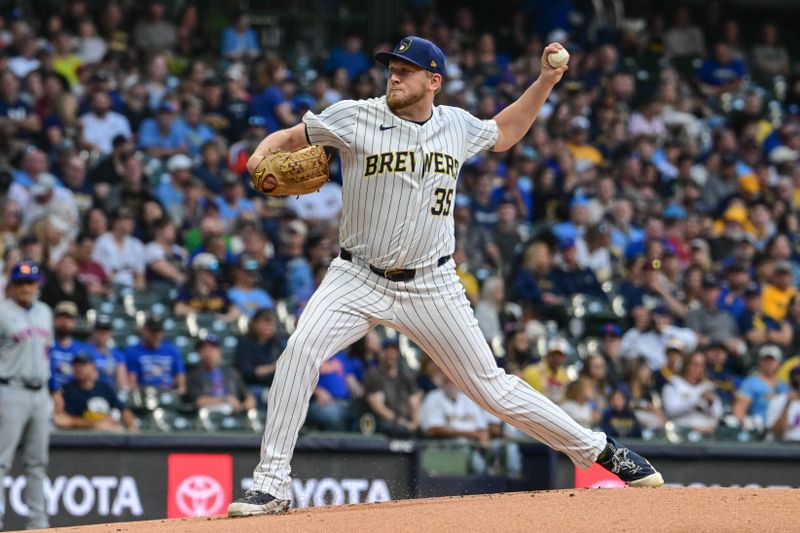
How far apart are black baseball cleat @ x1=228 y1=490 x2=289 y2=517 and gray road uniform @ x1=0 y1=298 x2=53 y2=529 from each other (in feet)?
12.1

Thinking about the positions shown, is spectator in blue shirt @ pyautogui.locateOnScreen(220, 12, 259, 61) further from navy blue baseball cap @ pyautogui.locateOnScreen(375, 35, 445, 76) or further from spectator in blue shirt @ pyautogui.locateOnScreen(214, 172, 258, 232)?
navy blue baseball cap @ pyautogui.locateOnScreen(375, 35, 445, 76)

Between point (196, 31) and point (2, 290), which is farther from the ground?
point (196, 31)

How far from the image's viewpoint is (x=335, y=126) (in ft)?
20.6

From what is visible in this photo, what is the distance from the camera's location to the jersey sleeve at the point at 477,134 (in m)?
6.63

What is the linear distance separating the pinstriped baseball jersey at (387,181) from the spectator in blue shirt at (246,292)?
20.0 feet

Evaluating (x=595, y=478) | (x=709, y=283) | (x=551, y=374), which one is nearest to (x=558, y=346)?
(x=551, y=374)

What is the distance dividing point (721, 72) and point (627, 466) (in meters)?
13.3

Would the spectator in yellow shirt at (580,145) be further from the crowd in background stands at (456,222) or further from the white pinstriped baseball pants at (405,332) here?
the white pinstriped baseball pants at (405,332)

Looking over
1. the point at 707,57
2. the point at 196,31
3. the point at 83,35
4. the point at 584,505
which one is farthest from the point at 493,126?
the point at 707,57

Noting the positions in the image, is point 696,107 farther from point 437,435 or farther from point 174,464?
point 174,464

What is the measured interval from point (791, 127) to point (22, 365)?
442 inches

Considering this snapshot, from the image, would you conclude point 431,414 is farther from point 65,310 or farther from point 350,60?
point 350,60

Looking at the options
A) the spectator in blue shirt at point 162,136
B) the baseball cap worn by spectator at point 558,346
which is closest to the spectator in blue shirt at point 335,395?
the baseball cap worn by spectator at point 558,346

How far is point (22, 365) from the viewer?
31.9 ft
